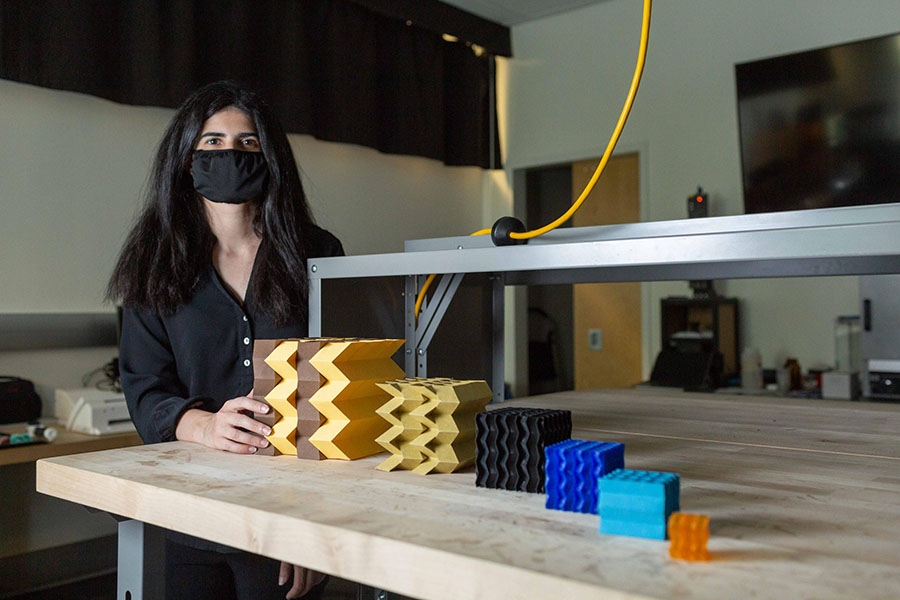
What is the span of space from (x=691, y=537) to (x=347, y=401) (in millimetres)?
507

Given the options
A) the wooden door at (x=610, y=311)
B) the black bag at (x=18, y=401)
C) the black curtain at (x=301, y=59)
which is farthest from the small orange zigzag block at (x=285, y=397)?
the wooden door at (x=610, y=311)

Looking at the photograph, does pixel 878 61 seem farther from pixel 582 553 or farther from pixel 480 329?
pixel 582 553

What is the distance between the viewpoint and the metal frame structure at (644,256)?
733 mm

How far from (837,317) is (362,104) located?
2.42 m

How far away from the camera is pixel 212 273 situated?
1388 millimetres

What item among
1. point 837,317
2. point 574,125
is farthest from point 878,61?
point 574,125

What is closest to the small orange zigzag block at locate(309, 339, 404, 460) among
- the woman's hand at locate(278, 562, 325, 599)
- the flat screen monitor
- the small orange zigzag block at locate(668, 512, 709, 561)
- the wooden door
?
the woman's hand at locate(278, 562, 325, 599)

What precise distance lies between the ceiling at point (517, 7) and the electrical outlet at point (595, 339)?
181 centimetres

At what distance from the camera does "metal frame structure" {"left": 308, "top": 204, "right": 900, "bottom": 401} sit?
73cm

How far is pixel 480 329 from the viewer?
58.7 inches

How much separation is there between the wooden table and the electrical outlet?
337 cm

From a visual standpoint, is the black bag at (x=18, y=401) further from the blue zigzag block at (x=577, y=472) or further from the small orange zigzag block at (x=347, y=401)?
the blue zigzag block at (x=577, y=472)

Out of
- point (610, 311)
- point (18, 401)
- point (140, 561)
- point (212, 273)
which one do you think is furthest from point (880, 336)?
point (18, 401)

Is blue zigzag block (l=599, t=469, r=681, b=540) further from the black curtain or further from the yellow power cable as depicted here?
the black curtain
